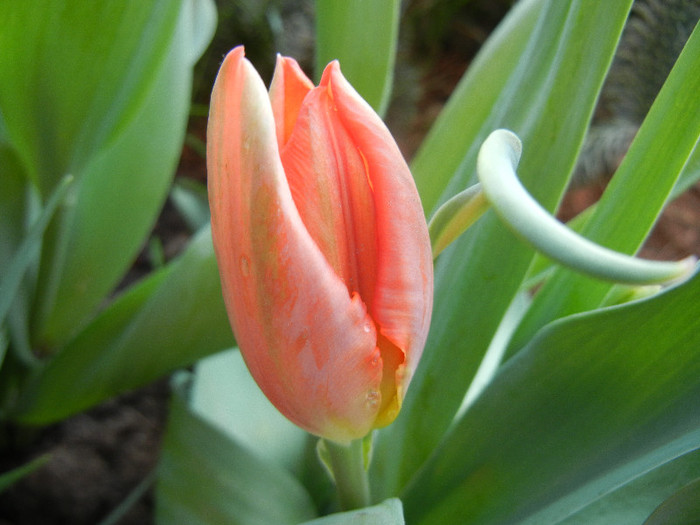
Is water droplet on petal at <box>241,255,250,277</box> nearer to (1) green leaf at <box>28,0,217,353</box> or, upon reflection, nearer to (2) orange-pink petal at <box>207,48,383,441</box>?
(2) orange-pink petal at <box>207,48,383,441</box>

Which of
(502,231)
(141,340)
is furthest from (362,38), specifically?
(141,340)

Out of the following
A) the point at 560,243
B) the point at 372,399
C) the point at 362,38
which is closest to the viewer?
the point at 560,243

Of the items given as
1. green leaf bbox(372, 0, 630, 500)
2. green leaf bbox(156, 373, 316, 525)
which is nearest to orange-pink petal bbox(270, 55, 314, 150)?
green leaf bbox(372, 0, 630, 500)

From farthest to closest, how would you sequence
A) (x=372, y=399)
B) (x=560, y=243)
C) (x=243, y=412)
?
(x=243, y=412)
(x=372, y=399)
(x=560, y=243)

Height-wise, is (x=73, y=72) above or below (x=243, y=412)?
above

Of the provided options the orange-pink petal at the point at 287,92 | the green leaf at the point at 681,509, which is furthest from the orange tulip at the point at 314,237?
the green leaf at the point at 681,509

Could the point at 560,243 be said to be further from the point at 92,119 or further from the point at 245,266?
the point at 92,119

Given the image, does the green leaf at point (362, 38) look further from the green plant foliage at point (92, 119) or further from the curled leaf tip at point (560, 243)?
the curled leaf tip at point (560, 243)
